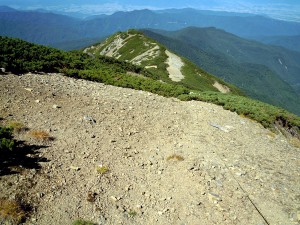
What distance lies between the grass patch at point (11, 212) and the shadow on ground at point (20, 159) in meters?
1.56

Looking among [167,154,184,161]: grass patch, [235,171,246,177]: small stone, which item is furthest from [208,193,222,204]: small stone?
[167,154,184,161]: grass patch

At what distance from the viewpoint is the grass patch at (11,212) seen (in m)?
8.24

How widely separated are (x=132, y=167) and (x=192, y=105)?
37.4 ft

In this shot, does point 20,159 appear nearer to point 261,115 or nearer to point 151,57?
point 261,115

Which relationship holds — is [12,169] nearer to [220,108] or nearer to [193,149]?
[193,149]

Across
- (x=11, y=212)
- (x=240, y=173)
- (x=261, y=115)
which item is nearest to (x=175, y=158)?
(x=240, y=173)

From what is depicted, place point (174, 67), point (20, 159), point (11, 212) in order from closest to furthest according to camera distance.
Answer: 1. point (11, 212)
2. point (20, 159)
3. point (174, 67)

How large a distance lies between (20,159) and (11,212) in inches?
116

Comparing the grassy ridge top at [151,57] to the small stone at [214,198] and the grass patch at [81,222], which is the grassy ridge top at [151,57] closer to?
the small stone at [214,198]

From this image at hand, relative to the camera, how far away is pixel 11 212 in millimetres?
8461

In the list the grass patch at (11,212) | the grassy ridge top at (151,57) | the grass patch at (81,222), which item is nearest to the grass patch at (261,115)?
the grass patch at (81,222)

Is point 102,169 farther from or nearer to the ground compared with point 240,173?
farther from the ground

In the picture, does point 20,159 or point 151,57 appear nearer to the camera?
point 20,159

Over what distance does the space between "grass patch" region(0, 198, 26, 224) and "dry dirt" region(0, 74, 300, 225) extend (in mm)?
377
